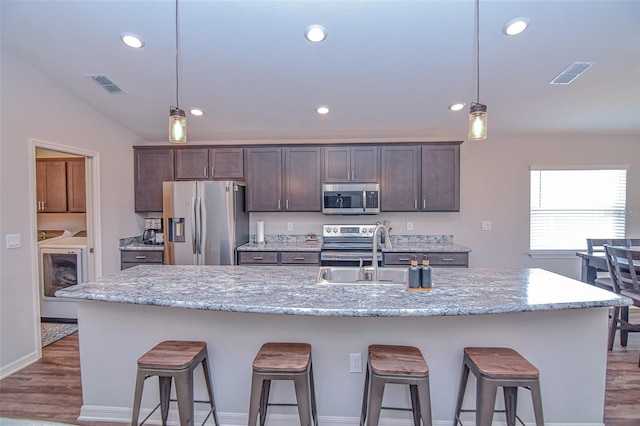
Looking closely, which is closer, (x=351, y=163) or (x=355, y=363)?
(x=355, y=363)

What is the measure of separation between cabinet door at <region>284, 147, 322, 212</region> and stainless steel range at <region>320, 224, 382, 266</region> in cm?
44

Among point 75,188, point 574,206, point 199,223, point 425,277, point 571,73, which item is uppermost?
point 571,73

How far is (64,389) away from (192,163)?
2675 mm

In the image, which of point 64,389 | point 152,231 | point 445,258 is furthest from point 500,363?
point 152,231

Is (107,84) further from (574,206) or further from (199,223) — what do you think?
(574,206)

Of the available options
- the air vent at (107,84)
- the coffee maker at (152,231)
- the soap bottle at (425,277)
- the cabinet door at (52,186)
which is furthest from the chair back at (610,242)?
the cabinet door at (52,186)

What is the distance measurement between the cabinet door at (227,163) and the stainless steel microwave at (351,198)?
117 centimetres

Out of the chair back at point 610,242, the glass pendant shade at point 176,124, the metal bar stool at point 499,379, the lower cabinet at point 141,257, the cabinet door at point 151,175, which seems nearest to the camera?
the metal bar stool at point 499,379

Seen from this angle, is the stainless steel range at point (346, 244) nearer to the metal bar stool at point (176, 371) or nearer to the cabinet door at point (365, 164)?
the cabinet door at point (365, 164)

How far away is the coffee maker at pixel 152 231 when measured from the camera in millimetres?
4113

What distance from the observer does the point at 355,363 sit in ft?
5.90

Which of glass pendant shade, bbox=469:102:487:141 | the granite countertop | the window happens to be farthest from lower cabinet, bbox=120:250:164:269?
the window

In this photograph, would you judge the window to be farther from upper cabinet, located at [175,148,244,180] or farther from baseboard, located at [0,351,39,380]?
baseboard, located at [0,351,39,380]

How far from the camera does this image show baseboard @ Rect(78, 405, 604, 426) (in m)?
1.82
